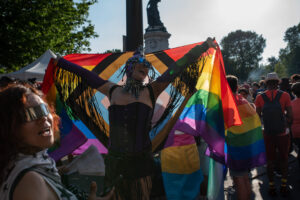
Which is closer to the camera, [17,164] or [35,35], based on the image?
[17,164]

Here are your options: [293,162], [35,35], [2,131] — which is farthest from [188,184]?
[35,35]

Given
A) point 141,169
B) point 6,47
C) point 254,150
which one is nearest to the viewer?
point 141,169

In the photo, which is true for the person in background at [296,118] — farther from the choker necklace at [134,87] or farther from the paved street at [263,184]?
the choker necklace at [134,87]

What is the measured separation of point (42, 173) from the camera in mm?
1016

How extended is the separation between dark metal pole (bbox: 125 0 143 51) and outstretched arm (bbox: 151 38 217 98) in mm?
604

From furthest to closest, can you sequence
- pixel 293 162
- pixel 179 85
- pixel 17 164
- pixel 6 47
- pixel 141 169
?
pixel 6 47 → pixel 293 162 → pixel 179 85 → pixel 141 169 → pixel 17 164

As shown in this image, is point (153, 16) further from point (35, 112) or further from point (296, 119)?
point (35, 112)

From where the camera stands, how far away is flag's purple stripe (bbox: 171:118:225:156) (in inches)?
100

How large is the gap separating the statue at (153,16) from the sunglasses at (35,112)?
50.4ft

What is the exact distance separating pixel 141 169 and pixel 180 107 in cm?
91

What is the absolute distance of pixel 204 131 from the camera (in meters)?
2.68

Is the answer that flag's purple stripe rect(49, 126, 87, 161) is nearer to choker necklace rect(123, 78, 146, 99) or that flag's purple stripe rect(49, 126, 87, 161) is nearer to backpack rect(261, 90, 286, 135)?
choker necklace rect(123, 78, 146, 99)

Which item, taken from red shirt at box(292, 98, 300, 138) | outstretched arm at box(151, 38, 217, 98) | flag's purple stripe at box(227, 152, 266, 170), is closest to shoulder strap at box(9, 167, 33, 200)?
outstretched arm at box(151, 38, 217, 98)

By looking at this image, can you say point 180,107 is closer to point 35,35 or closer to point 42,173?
point 42,173
